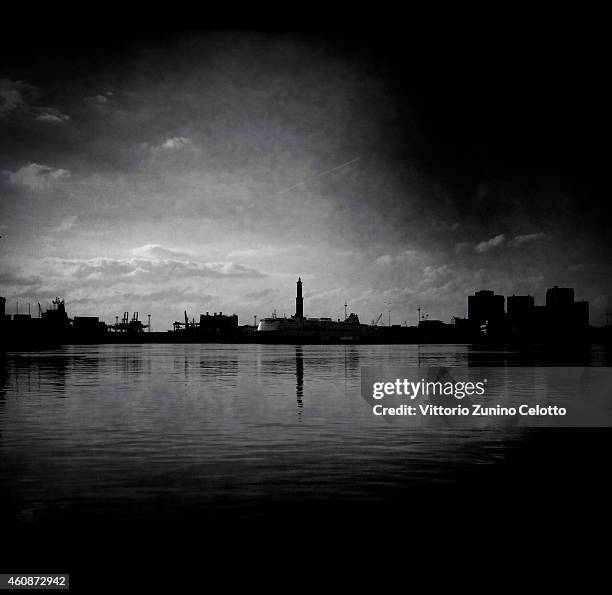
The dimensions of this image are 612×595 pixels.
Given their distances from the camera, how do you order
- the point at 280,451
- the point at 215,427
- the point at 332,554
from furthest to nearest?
1. the point at 215,427
2. the point at 280,451
3. the point at 332,554

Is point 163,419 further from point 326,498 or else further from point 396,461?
point 326,498

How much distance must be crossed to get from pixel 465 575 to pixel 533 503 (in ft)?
14.2

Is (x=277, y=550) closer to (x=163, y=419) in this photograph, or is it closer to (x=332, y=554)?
(x=332, y=554)

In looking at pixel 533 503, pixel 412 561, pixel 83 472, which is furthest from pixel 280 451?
pixel 412 561

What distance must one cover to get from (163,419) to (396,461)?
1178 cm

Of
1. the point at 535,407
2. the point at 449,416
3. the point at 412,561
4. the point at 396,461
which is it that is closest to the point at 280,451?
the point at 396,461

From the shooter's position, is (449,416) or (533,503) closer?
(533,503)

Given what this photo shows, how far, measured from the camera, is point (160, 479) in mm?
14172

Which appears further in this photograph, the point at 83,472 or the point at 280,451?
the point at 280,451

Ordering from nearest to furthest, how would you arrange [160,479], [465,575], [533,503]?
[465,575]
[533,503]
[160,479]

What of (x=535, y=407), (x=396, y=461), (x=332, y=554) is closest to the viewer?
(x=332, y=554)

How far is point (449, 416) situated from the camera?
2606cm

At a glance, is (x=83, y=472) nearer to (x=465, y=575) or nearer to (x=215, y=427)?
(x=215, y=427)

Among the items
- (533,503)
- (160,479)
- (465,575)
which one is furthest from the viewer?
(160,479)
